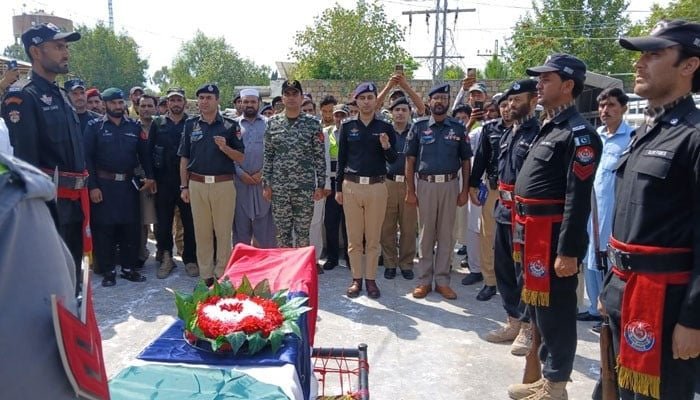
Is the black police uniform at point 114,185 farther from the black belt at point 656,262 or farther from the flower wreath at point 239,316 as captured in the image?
the black belt at point 656,262

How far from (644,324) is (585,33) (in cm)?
2429

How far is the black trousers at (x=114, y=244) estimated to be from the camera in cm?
538

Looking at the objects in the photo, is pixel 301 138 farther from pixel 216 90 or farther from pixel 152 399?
pixel 152 399

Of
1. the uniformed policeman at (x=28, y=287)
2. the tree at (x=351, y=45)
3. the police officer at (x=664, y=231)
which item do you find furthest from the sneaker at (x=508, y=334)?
the tree at (x=351, y=45)

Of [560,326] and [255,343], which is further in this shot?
[560,326]

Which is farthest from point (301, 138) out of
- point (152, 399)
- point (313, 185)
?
point (152, 399)

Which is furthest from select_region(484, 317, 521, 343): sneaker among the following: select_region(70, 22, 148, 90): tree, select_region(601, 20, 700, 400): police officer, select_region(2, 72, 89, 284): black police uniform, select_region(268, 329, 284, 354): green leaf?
select_region(70, 22, 148, 90): tree

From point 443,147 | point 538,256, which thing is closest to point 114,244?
point 443,147

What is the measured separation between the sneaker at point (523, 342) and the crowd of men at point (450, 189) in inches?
0.4

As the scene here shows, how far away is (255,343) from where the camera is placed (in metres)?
2.13

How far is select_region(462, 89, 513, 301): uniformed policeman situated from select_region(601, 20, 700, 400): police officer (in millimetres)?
2540

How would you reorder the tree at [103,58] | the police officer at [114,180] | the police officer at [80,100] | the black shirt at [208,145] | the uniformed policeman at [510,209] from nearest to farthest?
the uniformed policeman at [510,209]
the black shirt at [208,145]
the police officer at [114,180]
the police officer at [80,100]
the tree at [103,58]

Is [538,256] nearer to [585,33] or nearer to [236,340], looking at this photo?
[236,340]

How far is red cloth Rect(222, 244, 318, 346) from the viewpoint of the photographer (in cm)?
280
